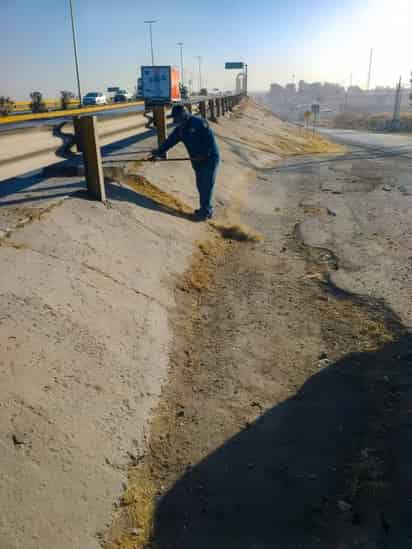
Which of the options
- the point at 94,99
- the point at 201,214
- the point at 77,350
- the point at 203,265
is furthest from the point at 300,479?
the point at 94,99

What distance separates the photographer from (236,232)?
8.11 metres

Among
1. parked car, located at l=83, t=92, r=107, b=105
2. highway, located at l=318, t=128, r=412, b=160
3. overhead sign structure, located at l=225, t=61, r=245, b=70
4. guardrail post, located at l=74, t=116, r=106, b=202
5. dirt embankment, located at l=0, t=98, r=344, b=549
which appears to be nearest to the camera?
dirt embankment, located at l=0, t=98, r=344, b=549

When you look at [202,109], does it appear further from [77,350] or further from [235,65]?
[235,65]

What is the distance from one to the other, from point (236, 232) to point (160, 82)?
92.6ft

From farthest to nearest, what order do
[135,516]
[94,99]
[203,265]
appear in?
[94,99], [203,265], [135,516]

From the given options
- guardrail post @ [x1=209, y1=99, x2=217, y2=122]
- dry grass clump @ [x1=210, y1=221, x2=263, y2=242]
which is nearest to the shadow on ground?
dry grass clump @ [x1=210, y1=221, x2=263, y2=242]

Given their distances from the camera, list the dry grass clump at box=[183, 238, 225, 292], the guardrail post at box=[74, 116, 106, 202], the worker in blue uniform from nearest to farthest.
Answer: the dry grass clump at box=[183, 238, 225, 292] → the guardrail post at box=[74, 116, 106, 202] → the worker in blue uniform

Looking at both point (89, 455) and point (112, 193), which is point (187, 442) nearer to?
point (89, 455)

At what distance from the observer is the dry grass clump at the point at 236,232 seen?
801 cm

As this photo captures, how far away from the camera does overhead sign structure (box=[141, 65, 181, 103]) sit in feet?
106

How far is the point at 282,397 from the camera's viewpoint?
3836mm

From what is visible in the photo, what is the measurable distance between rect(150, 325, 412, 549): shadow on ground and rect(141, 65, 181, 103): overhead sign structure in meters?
31.3

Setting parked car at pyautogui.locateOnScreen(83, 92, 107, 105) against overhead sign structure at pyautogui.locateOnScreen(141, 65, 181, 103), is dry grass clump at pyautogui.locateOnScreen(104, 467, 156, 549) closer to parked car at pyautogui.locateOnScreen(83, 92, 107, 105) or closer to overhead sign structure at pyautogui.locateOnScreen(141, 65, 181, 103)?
overhead sign structure at pyautogui.locateOnScreen(141, 65, 181, 103)

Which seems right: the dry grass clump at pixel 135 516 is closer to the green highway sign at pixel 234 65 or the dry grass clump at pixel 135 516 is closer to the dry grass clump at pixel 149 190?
the dry grass clump at pixel 149 190
